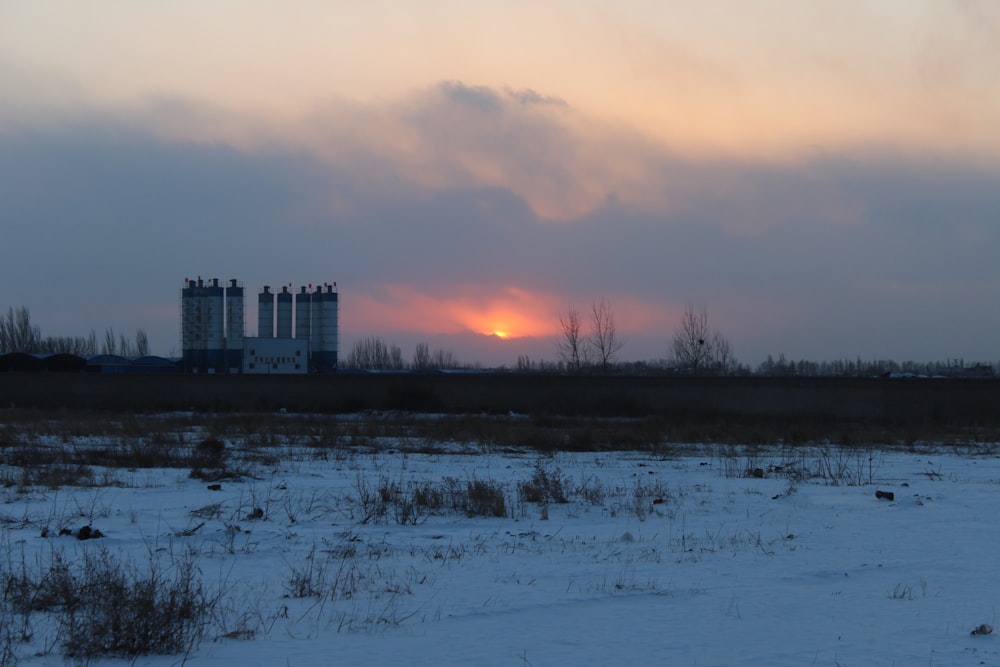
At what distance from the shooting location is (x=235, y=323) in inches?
2525

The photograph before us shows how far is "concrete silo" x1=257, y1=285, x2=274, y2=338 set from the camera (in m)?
64.9

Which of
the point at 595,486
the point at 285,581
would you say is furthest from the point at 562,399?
the point at 285,581

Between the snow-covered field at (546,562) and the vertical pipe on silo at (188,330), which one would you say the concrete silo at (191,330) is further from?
the snow-covered field at (546,562)

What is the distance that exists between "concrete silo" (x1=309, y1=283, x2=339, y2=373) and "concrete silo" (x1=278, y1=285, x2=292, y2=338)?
2029 millimetres

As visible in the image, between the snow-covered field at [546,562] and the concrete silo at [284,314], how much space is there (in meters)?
48.9

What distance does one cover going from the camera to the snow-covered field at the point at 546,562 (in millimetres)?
6266

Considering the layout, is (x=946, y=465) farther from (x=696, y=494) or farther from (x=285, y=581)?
(x=285, y=581)

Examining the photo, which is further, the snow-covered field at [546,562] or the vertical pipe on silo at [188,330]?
the vertical pipe on silo at [188,330]

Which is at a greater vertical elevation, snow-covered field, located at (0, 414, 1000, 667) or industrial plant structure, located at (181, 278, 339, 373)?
industrial plant structure, located at (181, 278, 339, 373)

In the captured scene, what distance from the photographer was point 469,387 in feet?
150

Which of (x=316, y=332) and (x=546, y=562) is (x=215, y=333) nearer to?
(x=316, y=332)

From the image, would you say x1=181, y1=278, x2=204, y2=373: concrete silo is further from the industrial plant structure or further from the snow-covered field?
the snow-covered field

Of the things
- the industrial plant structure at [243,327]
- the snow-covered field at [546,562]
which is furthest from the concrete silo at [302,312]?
the snow-covered field at [546,562]

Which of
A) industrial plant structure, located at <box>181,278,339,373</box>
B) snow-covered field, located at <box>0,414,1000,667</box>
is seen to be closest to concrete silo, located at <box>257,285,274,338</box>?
industrial plant structure, located at <box>181,278,339,373</box>
